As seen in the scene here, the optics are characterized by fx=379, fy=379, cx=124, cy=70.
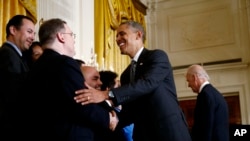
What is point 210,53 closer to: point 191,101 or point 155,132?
point 191,101

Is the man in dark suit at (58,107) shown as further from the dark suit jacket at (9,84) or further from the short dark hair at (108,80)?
the short dark hair at (108,80)

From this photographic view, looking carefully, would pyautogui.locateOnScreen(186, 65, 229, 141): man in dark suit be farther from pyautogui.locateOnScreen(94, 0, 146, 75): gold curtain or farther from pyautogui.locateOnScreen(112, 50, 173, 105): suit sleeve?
pyautogui.locateOnScreen(94, 0, 146, 75): gold curtain

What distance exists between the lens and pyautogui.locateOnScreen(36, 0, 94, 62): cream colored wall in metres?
5.71

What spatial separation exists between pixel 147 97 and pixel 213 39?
598 cm

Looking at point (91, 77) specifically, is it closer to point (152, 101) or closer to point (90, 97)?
point (152, 101)

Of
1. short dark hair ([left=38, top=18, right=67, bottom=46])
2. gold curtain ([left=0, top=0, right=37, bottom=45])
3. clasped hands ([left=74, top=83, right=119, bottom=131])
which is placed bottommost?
clasped hands ([left=74, top=83, right=119, bottom=131])

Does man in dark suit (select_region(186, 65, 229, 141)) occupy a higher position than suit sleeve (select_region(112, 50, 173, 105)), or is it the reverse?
suit sleeve (select_region(112, 50, 173, 105))

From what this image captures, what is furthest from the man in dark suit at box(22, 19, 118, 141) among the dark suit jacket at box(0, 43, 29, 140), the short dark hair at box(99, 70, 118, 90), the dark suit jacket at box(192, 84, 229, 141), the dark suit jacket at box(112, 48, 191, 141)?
the dark suit jacket at box(192, 84, 229, 141)

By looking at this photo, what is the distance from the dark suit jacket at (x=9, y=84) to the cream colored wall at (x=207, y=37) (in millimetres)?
5900

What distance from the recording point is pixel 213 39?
324 inches

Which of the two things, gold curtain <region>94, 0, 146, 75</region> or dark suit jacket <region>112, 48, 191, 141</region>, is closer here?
dark suit jacket <region>112, 48, 191, 141</region>

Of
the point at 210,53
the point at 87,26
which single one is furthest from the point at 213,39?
the point at 87,26

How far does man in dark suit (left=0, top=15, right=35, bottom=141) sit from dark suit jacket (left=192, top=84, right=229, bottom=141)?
1574mm

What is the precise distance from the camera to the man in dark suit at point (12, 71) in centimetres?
241
